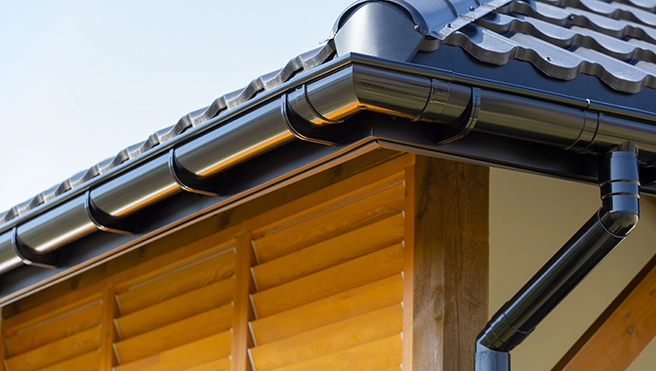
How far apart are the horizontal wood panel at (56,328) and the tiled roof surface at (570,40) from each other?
272 centimetres

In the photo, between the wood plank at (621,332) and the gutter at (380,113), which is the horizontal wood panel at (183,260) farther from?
the wood plank at (621,332)

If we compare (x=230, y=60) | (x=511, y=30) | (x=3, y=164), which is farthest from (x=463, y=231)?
(x=3, y=164)

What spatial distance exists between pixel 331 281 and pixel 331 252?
0.41ft

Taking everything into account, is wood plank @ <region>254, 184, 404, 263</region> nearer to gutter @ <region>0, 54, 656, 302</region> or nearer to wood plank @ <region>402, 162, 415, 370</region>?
wood plank @ <region>402, 162, 415, 370</region>

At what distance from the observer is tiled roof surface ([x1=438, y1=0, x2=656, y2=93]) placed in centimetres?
271

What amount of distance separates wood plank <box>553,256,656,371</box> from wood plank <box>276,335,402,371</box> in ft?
1.92

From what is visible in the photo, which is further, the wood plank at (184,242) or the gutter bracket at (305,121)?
the wood plank at (184,242)

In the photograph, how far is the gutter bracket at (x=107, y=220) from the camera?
345 centimetres

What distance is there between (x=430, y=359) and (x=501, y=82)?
39.0 inches

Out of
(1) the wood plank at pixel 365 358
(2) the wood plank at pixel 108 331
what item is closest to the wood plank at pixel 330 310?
(1) the wood plank at pixel 365 358

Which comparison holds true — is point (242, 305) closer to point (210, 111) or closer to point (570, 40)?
point (210, 111)

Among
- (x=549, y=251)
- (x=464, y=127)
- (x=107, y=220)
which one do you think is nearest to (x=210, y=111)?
(x=107, y=220)

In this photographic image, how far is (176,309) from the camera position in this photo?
4.27m

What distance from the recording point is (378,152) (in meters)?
3.44
